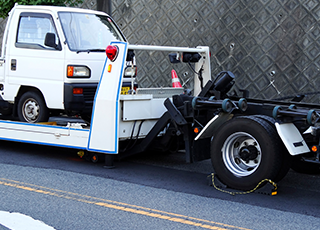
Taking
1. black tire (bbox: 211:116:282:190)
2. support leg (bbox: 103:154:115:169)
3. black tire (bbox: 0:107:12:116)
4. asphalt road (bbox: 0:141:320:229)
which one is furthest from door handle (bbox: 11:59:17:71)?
black tire (bbox: 211:116:282:190)

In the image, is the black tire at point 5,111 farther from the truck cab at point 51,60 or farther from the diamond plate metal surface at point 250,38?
the diamond plate metal surface at point 250,38

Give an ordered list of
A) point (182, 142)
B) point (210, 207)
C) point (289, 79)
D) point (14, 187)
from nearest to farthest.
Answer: point (210, 207) < point (14, 187) < point (182, 142) < point (289, 79)

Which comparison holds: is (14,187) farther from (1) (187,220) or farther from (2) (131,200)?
(1) (187,220)

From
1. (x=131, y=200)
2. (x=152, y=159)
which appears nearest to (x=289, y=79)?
(x=152, y=159)

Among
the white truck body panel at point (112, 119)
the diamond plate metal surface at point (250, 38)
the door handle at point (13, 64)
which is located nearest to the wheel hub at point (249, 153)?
the white truck body panel at point (112, 119)

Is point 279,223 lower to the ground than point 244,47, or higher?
lower

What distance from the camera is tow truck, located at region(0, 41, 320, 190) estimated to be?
5.64m

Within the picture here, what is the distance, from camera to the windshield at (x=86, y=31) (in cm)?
778

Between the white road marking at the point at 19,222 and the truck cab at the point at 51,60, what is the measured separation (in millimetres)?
2867

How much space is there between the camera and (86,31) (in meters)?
8.02

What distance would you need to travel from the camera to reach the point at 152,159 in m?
7.98

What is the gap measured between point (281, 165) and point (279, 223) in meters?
1.00

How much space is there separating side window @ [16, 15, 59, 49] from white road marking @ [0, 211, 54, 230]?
357cm

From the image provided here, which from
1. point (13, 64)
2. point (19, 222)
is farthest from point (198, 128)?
point (13, 64)
